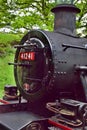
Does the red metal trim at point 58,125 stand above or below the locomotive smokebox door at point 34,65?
below

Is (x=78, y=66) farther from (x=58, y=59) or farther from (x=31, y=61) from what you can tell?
(x=31, y=61)

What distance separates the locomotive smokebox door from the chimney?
0.46 meters

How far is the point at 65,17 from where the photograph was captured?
179 inches

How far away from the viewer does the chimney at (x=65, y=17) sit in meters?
4.52

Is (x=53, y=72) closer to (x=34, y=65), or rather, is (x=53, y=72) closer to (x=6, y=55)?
(x=34, y=65)

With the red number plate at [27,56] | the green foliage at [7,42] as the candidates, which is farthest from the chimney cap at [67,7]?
the green foliage at [7,42]

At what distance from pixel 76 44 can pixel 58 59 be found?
1.39ft

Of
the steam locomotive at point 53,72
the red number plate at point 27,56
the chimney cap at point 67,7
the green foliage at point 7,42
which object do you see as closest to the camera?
the steam locomotive at point 53,72

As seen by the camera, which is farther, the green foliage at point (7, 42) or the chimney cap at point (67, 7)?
the green foliage at point (7, 42)

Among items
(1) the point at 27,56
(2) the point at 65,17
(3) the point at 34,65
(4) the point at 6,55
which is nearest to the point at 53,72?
(3) the point at 34,65

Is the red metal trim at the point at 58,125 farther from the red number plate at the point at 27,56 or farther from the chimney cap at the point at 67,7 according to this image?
the chimney cap at the point at 67,7

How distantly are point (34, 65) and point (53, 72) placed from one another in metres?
0.37

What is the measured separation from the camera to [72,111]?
3.40 m

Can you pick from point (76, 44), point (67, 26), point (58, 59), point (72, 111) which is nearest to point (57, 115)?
point (72, 111)
